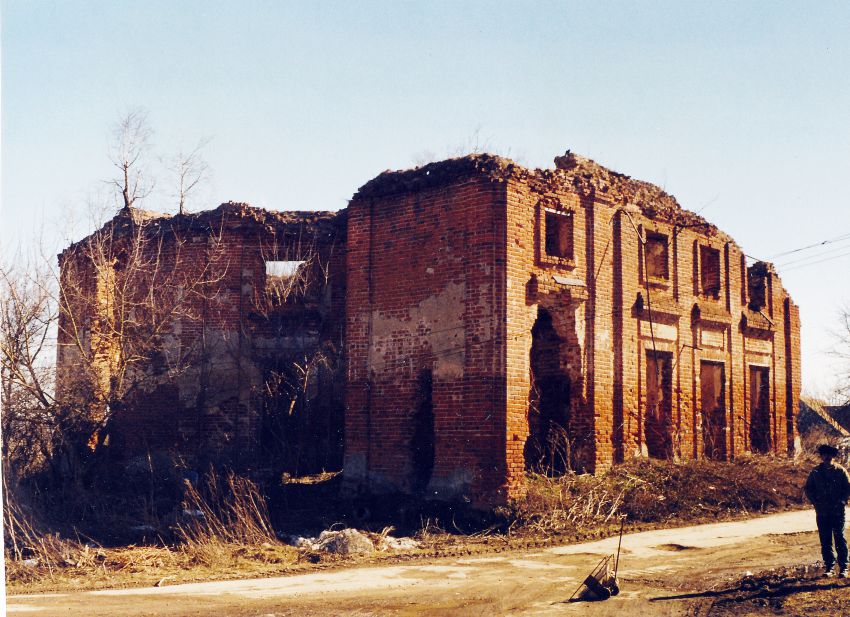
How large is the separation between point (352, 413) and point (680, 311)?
7.31 meters

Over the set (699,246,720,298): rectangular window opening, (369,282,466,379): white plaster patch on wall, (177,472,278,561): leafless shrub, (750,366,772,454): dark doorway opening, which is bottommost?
(177,472,278,561): leafless shrub

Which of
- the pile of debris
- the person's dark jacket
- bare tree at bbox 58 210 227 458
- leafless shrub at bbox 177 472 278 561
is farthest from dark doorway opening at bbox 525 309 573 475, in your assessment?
bare tree at bbox 58 210 227 458

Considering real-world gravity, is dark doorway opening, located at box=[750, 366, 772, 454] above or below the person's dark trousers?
above

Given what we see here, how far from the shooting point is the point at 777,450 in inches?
819

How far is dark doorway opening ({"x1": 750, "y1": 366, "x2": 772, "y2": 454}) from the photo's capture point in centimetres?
2048

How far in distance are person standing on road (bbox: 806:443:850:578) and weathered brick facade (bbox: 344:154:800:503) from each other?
16.4 feet

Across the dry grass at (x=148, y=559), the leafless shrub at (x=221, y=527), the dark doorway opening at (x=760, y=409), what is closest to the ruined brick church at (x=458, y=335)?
the dark doorway opening at (x=760, y=409)

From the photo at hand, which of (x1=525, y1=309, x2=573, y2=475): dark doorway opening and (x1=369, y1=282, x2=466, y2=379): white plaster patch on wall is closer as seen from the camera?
(x1=369, y1=282, x2=466, y2=379): white plaster patch on wall

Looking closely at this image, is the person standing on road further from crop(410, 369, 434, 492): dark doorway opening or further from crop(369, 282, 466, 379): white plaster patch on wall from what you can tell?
crop(410, 369, 434, 492): dark doorway opening

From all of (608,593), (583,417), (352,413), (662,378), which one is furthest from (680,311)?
(608,593)

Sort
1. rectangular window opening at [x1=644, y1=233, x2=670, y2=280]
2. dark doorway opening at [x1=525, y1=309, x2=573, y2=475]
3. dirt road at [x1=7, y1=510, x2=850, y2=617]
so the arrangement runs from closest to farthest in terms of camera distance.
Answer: dirt road at [x1=7, y1=510, x2=850, y2=617] → dark doorway opening at [x1=525, y1=309, x2=573, y2=475] → rectangular window opening at [x1=644, y1=233, x2=670, y2=280]

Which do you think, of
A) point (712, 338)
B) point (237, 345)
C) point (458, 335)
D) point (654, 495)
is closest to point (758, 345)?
point (712, 338)

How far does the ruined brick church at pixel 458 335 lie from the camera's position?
13805 millimetres

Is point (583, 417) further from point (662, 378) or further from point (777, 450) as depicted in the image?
point (777, 450)
